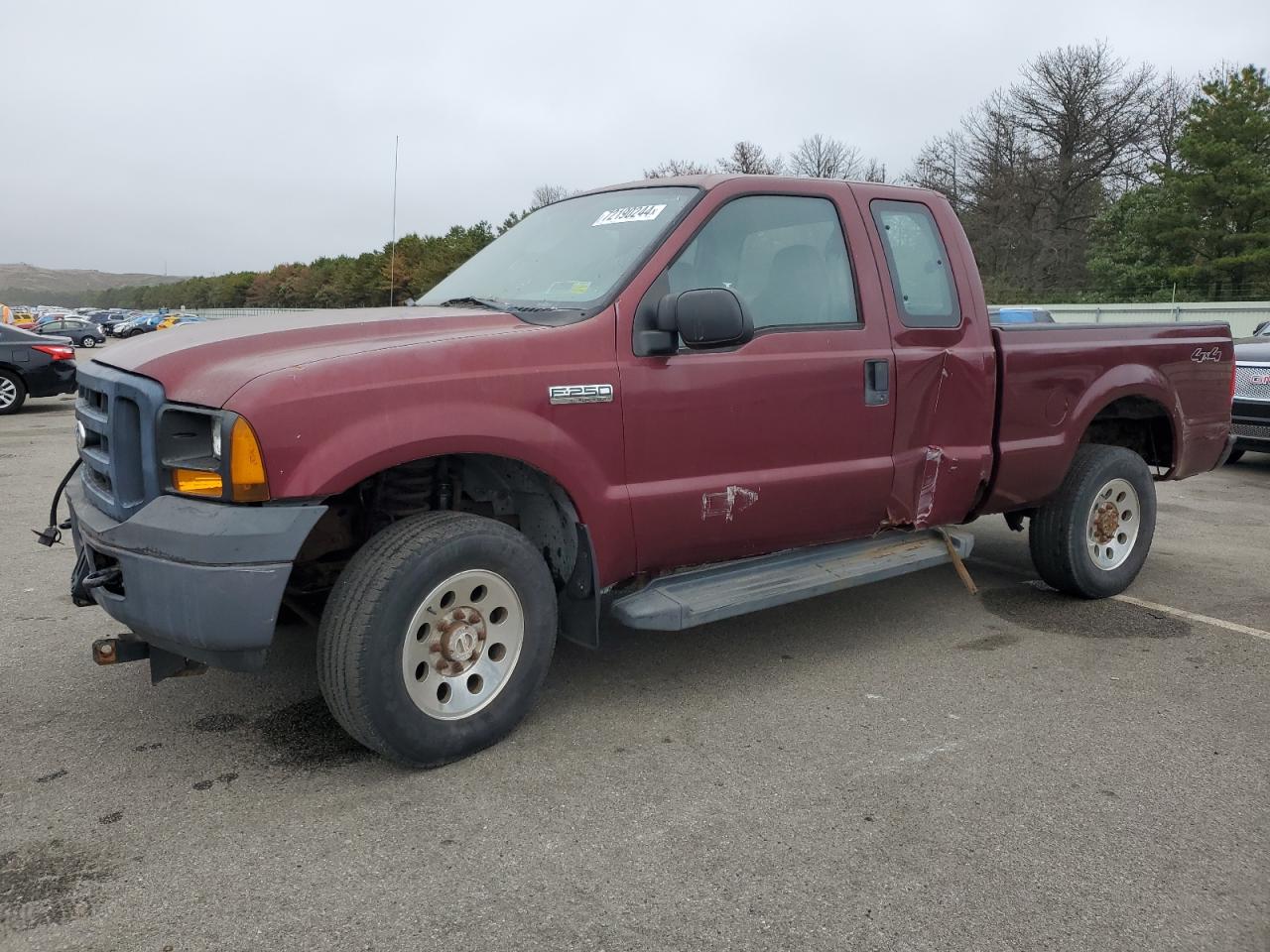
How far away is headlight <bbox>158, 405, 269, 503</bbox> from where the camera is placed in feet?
9.64

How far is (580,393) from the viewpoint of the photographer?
139 inches

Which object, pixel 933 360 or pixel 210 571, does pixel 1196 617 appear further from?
pixel 210 571

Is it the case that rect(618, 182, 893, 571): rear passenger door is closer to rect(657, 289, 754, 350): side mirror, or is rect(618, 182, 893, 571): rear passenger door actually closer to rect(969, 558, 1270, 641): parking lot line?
rect(657, 289, 754, 350): side mirror

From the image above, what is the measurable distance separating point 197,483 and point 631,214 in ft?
6.64

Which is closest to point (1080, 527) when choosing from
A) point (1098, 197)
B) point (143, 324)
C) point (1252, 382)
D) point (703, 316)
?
point (703, 316)

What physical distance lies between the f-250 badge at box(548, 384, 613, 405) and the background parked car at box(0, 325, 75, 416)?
1348 centimetres

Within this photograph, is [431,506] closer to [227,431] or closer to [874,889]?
[227,431]

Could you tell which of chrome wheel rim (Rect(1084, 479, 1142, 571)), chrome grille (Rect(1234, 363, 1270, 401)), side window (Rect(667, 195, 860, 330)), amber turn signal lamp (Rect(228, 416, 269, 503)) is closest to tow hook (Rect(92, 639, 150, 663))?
amber turn signal lamp (Rect(228, 416, 269, 503))

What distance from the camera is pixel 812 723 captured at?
12.4 ft

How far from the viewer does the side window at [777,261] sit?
401cm

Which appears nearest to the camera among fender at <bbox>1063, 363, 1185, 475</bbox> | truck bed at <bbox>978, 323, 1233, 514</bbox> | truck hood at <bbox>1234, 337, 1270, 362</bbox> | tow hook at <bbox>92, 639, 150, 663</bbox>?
tow hook at <bbox>92, 639, 150, 663</bbox>

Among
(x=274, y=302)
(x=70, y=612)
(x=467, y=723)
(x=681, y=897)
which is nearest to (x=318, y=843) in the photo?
(x=467, y=723)

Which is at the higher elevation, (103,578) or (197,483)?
(197,483)

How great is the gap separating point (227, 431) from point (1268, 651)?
4474 millimetres
